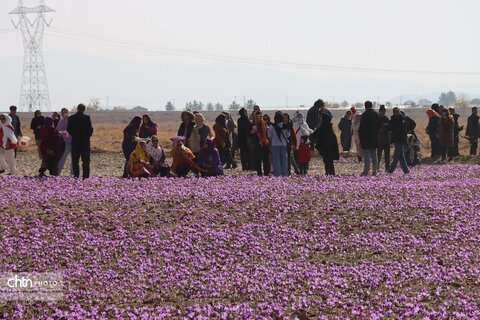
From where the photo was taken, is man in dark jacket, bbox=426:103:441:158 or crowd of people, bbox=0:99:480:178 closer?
crowd of people, bbox=0:99:480:178

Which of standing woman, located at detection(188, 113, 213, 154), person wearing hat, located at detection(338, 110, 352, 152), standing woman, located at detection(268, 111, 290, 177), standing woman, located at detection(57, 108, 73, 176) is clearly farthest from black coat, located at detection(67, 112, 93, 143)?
person wearing hat, located at detection(338, 110, 352, 152)

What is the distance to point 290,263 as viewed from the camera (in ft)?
47.9

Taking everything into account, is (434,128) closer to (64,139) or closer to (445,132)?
(445,132)

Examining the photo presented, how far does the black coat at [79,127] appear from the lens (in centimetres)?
2592

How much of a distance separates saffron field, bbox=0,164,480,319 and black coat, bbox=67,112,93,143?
273 centimetres

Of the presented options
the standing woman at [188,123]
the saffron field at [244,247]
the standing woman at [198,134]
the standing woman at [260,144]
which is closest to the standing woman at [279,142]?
the standing woman at [260,144]

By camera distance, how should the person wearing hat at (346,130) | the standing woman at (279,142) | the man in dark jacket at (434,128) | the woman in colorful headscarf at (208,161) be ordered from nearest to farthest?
the woman in colorful headscarf at (208,161)
the standing woman at (279,142)
the man in dark jacket at (434,128)
the person wearing hat at (346,130)

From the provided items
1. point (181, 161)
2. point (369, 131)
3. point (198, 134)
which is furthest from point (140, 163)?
point (369, 131)

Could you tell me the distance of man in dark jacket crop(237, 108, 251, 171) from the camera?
103ft

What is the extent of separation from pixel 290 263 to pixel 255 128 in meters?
14.1

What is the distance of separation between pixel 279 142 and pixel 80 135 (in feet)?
17.1

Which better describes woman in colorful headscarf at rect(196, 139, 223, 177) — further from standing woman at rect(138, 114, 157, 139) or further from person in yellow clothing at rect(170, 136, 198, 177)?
standing woman at rect(138, 114, 157, 139)

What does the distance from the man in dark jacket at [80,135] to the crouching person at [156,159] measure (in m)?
1.57

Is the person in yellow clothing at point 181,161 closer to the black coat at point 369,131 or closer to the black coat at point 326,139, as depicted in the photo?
the black coat at point 326,139
